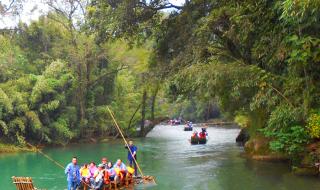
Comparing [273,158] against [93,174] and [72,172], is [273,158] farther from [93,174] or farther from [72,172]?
[72,172]

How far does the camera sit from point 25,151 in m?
42.3

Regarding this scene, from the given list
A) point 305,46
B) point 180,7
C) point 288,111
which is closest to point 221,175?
point 288,111

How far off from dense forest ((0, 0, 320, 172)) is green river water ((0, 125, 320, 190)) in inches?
64.3

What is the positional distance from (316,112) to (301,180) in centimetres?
363

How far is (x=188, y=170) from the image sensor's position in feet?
86.8

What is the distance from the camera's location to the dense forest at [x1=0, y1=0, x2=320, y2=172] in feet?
63.8

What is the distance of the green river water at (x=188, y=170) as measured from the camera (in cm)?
2120

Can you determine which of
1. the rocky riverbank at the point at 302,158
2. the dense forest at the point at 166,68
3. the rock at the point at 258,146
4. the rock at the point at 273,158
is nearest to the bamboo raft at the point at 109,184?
the dense forest at the point at 166,68

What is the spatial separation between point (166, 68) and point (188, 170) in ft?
21.8

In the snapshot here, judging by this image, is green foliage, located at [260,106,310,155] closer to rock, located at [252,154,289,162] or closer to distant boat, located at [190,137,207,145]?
rock, located at [252,154,289,162]

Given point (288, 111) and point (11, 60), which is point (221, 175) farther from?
point (11, 60)

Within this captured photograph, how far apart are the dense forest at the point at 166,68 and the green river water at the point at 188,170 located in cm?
163

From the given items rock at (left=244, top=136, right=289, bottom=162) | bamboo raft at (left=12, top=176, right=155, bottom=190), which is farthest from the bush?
rock at (left=244, top=136, right=289, bottom=162)

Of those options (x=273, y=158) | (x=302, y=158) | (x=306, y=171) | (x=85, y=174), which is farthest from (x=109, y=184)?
(x=273, y=158)
